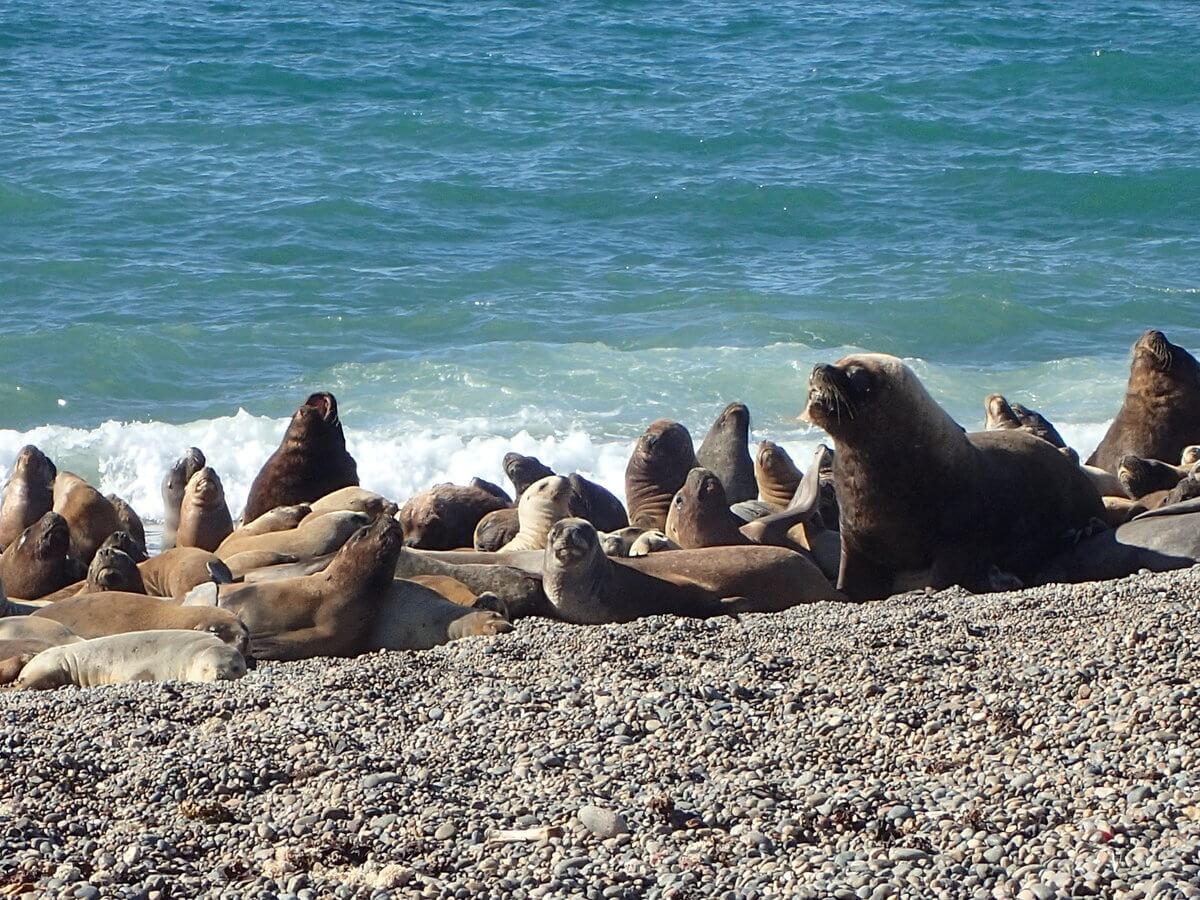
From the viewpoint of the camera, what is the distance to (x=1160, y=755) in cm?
530

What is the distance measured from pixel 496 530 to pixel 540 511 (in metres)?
0.45

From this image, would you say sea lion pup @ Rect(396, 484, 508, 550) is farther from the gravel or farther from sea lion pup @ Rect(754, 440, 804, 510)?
the gravel

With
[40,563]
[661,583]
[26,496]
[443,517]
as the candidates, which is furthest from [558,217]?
[661,583]

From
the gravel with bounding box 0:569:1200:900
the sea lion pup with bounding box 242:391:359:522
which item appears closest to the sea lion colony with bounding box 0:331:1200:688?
the gravel with bounding box 0:569:1200:900

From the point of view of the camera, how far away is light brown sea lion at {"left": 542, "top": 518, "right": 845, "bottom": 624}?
8406mm

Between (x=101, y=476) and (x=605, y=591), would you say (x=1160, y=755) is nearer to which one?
(x=605, y=591)

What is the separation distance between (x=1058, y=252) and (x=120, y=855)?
68.4 feet

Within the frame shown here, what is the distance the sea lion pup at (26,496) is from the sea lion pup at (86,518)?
263 millimetres

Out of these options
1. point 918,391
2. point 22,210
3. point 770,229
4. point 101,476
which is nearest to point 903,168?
point 770,229

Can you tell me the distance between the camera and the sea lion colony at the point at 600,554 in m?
8.19

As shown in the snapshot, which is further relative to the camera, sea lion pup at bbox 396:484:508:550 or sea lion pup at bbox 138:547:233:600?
sea lion pup at bbox 396:484:508:550

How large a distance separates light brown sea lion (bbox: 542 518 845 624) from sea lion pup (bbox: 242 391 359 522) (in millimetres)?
3763

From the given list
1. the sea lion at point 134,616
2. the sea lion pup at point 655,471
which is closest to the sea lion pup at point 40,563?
the sea lion at point 134,616

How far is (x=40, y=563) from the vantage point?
10008mm
